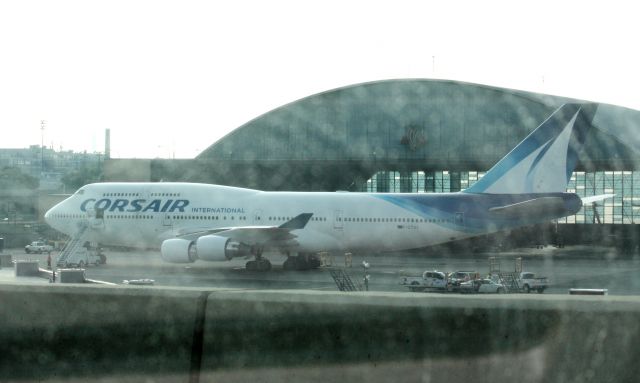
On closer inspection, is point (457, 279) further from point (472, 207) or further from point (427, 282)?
point (472, 207)

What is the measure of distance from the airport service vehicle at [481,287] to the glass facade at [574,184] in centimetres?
3104

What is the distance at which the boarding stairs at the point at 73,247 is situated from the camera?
32.8 metres

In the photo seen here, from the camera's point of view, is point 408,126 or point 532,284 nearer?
point 532,284

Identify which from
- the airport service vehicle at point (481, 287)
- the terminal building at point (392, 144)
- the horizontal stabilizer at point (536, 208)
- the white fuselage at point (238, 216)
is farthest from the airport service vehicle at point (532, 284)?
the terminal building at point (392, 144)

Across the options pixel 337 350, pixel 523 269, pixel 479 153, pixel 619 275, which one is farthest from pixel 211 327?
pixel 479 153

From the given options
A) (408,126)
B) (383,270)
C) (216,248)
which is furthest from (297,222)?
(408,126)

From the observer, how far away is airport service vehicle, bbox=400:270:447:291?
24.3m

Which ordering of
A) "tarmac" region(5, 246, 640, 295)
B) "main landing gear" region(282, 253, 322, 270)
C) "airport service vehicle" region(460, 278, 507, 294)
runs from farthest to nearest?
"main landing gear" region(282, 253, 322, 270) → "tarmac" region(5, 246, 640, 295) → "airport service vehicle" region(460, 278, 507, 294)

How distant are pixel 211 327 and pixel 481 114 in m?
46.9

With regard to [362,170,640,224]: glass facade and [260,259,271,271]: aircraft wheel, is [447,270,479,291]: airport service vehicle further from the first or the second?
[362,170,640,224]: glass facade

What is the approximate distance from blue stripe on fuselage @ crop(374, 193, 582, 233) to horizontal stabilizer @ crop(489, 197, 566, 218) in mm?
200

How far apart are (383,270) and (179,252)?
780 cm

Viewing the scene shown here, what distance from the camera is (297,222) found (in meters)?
32.1

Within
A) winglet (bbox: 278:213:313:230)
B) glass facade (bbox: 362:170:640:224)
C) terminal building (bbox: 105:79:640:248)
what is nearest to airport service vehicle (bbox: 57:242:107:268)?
winglet (bbox: 278:213:313:230)
